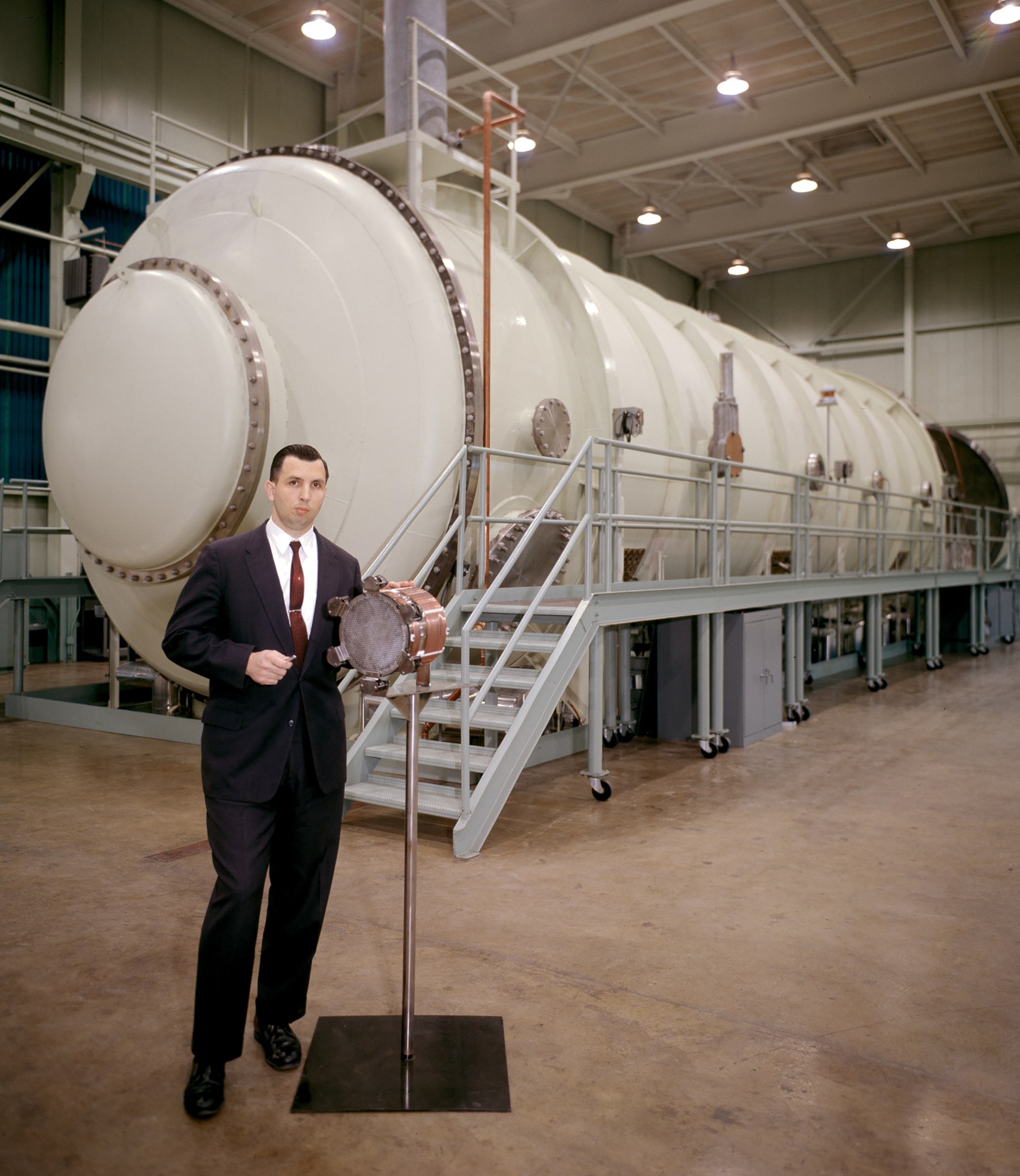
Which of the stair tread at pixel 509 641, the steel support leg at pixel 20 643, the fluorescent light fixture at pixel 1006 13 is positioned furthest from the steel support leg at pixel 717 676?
the fluorescent light fixture at pixel 1006 13

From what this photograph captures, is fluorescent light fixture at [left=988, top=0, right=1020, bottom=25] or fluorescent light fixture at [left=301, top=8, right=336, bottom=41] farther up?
fluorescent light fixture at [left=301, top=8, right=336, bottom=41]

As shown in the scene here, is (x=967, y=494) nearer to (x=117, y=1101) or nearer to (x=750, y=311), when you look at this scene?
(x=750, y=311)

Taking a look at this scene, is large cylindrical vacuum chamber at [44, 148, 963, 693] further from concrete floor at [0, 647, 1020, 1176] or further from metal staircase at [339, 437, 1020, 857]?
concrete floor at [0, 647, 1020, 1176]

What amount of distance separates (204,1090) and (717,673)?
545cm

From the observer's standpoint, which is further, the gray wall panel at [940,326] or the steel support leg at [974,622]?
the gray wall panel at [940,326]

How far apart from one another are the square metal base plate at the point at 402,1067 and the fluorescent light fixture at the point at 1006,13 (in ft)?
40.0

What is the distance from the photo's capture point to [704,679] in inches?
292

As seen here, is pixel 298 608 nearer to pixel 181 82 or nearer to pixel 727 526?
pixel 727 526

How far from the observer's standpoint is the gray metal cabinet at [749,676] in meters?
7.74

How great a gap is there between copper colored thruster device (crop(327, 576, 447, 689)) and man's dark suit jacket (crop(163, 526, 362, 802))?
0.46 ft

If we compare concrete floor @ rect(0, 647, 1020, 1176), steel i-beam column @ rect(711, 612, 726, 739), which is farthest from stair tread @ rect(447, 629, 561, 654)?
steel i-beam column @ rect(711, 612, 726, 739)

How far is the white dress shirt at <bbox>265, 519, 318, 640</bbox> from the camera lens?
8.98 feet

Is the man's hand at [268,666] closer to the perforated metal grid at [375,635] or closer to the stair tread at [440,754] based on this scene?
the perforated metal grid at [375,635]

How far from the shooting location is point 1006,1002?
3312mm
